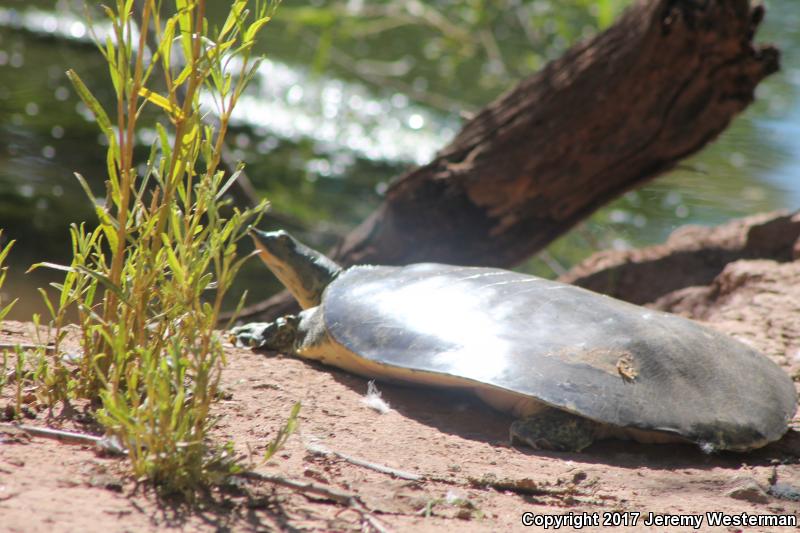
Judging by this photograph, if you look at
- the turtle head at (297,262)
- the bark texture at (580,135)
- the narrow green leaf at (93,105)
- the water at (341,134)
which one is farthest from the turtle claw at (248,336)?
the water at (341,134)

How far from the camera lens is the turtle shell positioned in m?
2.30

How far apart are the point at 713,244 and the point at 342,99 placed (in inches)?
170

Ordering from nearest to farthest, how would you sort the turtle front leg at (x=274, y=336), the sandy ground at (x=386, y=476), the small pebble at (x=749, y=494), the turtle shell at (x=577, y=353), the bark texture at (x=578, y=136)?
the sandy ground at (x=386, y=476), the small pebble at (x=749, y=494), the turtle shell at (x=577, y=353), the turtle front leg at (x=274, y=336), the bark texture at (x=578, y=136)

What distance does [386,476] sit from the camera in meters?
2.01

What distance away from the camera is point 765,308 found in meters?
3.54

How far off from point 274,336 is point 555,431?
109 cm

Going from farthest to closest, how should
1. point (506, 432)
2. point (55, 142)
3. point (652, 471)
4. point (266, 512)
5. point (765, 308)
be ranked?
point (55, 142)
point (765, 308)
point (506, 432)
point (652, 471)
point (266, 512)

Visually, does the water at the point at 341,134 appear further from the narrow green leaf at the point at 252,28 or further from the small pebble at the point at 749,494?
the small pebble at the point at 749,494

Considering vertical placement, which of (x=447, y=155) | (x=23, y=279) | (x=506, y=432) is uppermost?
(x=447, y=155)

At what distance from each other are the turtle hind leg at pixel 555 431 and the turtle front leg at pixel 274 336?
93cm

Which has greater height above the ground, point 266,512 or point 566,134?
point 566,134

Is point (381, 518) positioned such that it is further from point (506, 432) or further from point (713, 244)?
point (713, 244)

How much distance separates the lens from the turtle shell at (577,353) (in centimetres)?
230

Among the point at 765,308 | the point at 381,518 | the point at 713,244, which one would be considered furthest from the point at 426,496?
the point at 713,244
